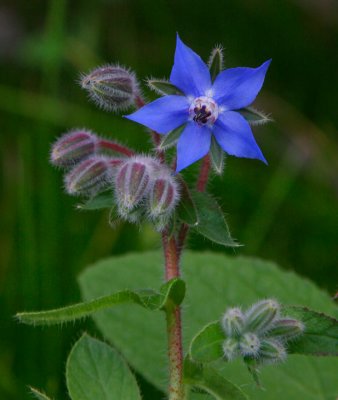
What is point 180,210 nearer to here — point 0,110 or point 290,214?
point 290,214

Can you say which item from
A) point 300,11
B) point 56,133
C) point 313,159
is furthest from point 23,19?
point 313,159

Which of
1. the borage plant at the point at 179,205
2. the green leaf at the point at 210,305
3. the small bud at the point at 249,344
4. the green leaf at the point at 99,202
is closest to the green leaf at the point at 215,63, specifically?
the borage plant at the point at 179,205

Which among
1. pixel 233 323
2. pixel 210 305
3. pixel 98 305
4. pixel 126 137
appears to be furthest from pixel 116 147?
pixel 126 137

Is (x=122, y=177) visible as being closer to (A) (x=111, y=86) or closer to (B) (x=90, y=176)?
(B) (x=90, y=176)

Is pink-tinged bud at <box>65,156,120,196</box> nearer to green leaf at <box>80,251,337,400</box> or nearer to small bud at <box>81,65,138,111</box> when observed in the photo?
small bud at <box>81,65,138,111</box>

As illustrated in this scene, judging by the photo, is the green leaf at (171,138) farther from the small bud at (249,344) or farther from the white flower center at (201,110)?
the small bud at (249,344)
